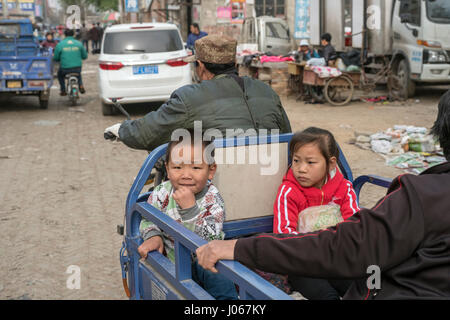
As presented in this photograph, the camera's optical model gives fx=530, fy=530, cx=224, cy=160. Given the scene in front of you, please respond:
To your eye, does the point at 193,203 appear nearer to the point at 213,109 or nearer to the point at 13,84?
the point at 213,109

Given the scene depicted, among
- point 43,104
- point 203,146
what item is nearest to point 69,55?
point 43,104

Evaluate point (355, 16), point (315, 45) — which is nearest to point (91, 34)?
point (315, 45)

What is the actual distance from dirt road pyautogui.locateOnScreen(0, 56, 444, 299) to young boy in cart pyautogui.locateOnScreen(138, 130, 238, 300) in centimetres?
130

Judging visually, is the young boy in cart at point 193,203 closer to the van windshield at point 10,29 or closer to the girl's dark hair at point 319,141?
the girl's dark hair at point 319,141

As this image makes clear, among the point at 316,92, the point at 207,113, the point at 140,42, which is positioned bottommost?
the point at 316,92

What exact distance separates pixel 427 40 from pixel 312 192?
993 cm

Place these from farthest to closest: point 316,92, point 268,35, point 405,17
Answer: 1. point 268,35
2. point 316,92
3. point 405,17

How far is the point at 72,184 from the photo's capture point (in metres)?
6.19

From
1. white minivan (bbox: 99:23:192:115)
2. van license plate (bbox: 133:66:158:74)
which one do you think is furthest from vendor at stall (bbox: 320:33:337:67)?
van license plate (bbox: 133:66:158:74)

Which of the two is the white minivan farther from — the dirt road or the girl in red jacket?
the girl in red jacket

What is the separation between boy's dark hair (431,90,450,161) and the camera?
5.40 feet

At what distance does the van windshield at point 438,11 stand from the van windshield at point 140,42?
540 centimetres

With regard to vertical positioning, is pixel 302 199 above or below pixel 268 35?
below
